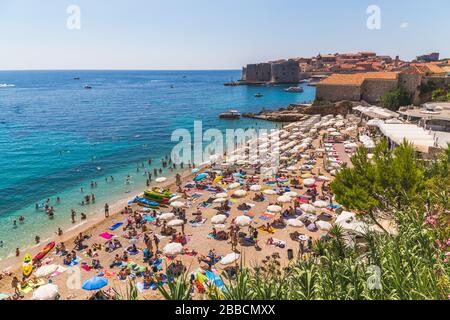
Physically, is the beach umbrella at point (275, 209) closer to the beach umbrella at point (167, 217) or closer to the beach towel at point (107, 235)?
the beach umbrella at point (167, 217)

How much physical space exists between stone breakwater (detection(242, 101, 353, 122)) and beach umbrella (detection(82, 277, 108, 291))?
45.6 meters

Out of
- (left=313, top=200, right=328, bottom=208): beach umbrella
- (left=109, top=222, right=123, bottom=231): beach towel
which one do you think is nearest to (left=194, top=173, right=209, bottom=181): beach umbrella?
(left=109, top=222, right=123, bottom=231): beach towel

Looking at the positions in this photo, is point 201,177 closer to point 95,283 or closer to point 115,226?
point 115,226

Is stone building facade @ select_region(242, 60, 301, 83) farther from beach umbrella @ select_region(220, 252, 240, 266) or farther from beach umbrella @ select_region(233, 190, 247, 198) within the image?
beach umbrella @ select_region(220, 252, 240, 266)

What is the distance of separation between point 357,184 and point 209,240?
26.4 ft

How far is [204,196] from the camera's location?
22531 millimetres

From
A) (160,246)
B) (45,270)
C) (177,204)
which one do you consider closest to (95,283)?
(45,270)

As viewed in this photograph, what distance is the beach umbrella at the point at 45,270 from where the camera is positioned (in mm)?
13633

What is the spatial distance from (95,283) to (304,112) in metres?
49.6

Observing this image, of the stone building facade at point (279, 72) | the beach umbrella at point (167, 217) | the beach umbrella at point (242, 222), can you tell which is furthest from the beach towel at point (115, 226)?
the stone building facade at point (279, 72)

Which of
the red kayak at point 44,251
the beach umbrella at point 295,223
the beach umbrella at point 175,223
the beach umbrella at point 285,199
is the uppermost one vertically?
the beach umbrella at point 285,199

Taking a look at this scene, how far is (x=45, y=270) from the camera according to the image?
13.8m

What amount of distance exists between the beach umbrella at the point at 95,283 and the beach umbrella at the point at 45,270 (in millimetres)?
2460
